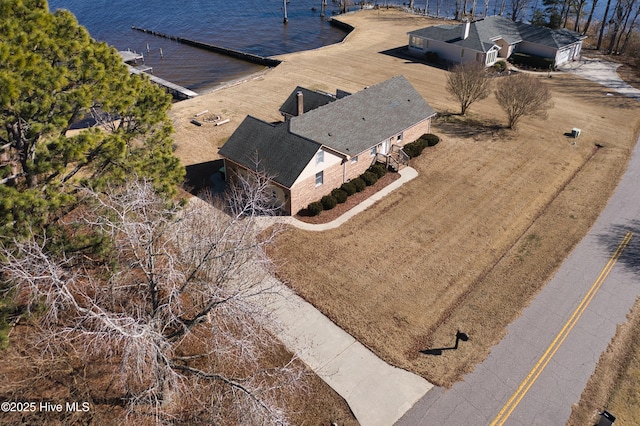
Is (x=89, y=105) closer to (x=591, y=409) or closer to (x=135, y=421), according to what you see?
(x=135, y=421)

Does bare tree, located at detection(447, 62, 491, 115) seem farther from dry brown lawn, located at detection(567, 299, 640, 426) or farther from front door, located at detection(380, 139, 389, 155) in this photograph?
dry brown lawn, located at detection(567, 299, 640, 426)

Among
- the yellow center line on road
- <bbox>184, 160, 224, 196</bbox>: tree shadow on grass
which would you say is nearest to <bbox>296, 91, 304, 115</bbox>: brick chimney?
<bbox>184, 160, 224, 196</bbox>: tree shadow on grass

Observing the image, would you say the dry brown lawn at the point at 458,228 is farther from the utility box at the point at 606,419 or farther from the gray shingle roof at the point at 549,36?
the gray shingle roof at the point at 549,36

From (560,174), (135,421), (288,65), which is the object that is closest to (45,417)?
(135,421)

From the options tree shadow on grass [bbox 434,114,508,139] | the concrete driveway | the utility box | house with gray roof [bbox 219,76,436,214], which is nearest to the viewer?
the utility box

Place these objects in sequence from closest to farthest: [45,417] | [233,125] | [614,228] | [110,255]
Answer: [45,417], [110,255], [614,228], [233,125]

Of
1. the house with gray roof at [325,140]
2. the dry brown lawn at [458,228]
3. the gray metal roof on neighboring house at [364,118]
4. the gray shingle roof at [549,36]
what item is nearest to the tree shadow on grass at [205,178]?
the dry brown lawn at [458,228]
